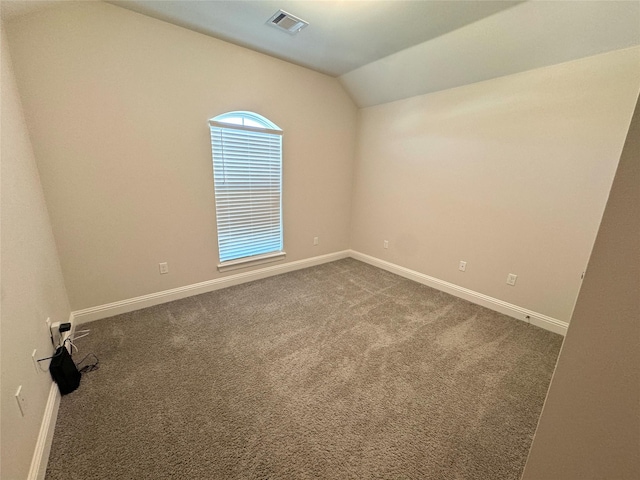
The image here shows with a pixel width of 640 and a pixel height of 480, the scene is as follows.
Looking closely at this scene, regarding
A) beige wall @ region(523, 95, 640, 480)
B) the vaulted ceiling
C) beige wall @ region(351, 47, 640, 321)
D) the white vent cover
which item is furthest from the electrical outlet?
beige wall @ region(351, 47, 640, 321)

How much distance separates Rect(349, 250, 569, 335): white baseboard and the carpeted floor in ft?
0.41

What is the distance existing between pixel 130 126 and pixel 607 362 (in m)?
3.19

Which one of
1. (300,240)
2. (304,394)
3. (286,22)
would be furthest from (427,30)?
(304,394)

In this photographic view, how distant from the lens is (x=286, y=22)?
2182 millimetres

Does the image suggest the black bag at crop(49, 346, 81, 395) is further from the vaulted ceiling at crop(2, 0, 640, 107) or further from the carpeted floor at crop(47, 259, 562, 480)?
the vaulted ceiling at crop(2, 0, 640, 107)

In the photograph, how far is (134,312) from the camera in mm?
2471

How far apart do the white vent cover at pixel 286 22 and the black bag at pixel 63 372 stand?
293 centimetres

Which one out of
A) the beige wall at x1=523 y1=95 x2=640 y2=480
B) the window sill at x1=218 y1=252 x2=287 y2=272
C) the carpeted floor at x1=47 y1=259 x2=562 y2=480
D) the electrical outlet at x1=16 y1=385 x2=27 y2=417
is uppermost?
the beige wall at x1=523 y1=95 x2=640 y2=480

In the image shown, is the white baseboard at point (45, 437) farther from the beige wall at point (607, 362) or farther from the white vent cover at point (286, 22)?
the white vent cover at point (286, 22)

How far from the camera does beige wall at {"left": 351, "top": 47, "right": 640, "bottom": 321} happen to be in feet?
6.64

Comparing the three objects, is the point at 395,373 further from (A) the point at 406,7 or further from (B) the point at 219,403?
(A) the point at 406,7

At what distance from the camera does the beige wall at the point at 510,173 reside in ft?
6.64

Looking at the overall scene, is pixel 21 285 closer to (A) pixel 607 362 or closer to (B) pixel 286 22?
(A) pixel 607 362

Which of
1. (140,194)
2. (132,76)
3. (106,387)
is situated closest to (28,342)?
(106,387)
